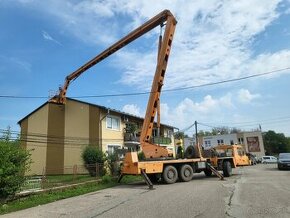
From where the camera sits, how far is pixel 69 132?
34562 mm

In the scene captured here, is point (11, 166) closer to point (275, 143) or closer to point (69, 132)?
point (69, 132)

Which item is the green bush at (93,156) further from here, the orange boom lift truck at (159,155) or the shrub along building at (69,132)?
the orange boom lift truck at (159,155)

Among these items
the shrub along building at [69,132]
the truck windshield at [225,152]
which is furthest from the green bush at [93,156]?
the truck windshield at [225,152]

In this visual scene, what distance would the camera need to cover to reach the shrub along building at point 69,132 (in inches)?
1308

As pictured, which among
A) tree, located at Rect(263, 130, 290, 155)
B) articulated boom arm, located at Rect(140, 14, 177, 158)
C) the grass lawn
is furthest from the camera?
tree, located at Rect(263, 130, 290, 155)

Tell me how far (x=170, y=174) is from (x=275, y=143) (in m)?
78.8

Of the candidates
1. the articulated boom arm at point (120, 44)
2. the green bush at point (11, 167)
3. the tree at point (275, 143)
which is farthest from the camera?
the tree at point (275, 143)

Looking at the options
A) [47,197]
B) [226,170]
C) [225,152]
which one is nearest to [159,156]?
[226,170]

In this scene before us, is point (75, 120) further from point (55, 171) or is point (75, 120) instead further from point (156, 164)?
point (156, 164)

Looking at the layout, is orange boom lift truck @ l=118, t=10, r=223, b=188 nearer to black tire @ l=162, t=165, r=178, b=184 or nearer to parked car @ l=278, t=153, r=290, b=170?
black tire @ l=162, t=165, r=178, b=184

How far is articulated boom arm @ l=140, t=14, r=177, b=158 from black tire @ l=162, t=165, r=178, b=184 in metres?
1.01

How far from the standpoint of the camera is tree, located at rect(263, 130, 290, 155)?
8950 cm

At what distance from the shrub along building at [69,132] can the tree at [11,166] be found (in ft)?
59.2

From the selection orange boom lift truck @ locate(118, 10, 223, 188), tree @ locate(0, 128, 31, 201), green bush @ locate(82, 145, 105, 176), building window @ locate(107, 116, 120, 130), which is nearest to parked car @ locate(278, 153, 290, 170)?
orange boom lift truck @ locate(118, 10, 223, 188)
